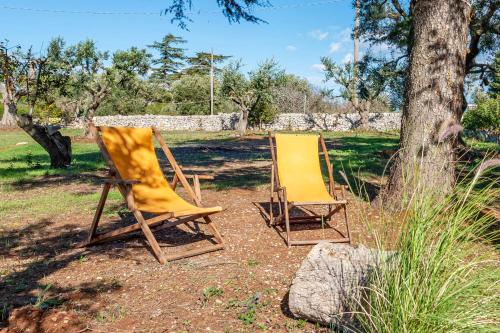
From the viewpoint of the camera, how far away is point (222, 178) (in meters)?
8.88

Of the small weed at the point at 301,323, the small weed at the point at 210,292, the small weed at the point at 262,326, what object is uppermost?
the small weed at the point at 210,292

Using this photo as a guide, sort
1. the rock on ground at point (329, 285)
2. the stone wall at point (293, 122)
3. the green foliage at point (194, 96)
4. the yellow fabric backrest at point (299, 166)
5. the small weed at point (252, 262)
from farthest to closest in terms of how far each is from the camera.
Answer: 1. the green foliage at point (194, 96)
2. the stone wall at point (293, 122)
3. the yellow fabric backrest at point (299, 166)
4. the small weed at point (252, 262)
5. the rock on ground at point (329, 285)

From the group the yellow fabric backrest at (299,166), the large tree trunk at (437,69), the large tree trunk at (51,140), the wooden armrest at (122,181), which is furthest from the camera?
the large tree trunk at (51,140)

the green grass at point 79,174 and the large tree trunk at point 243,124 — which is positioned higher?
the large tree trunk at point 243,124

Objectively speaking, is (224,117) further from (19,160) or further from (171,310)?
(171,310)

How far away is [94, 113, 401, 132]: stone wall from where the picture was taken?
30250 mm

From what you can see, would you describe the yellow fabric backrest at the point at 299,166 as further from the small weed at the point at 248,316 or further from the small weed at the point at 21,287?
the small weed at the point at 21,287

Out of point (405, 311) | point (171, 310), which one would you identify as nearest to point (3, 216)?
point (171, 310)

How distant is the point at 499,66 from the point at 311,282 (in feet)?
53.9

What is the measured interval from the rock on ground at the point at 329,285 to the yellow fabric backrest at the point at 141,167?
67.8 inches

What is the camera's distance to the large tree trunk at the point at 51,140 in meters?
9.65

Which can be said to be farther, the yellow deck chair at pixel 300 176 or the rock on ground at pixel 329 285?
the yellow deck chair at pixel 300 176

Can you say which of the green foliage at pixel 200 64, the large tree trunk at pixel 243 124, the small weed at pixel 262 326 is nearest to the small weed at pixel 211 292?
the small weed at pixel 262 326

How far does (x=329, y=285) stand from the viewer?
2918 mm
